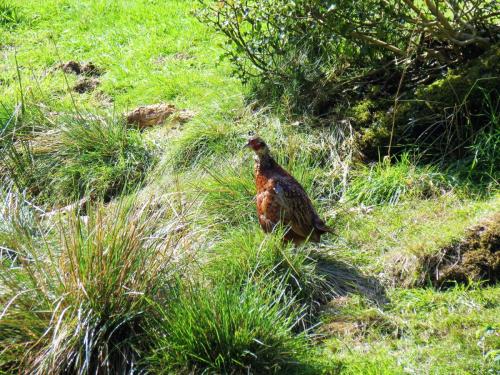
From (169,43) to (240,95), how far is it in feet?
7.32

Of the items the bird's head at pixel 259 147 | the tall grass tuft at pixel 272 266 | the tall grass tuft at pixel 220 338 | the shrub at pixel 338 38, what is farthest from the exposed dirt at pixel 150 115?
the tall grass tuft at pixel 220 338

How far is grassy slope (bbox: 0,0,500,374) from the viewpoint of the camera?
15.9ft


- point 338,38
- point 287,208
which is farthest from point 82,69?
point 287,208

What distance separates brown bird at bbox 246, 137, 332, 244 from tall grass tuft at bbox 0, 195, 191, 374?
1299 millimetres

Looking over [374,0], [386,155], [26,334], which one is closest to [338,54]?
[374,0]

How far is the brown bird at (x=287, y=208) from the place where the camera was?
5977 mm

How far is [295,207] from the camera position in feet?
19.9

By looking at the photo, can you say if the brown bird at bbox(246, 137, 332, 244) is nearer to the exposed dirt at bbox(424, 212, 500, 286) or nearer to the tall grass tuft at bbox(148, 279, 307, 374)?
the exposed dirt at bbox(424, 212, 500, 286)

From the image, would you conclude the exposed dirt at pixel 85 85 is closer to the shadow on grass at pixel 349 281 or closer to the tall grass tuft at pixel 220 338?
the shadow on grass at pixel 349 281

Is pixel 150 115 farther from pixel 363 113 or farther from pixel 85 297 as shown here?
pixel 85 297

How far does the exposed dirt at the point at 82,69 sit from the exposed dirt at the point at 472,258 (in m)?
5.47

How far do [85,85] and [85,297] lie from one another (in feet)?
17.5

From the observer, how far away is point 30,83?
937cm

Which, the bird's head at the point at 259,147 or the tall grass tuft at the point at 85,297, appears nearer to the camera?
the tall grass tuft at the point at 85,297
